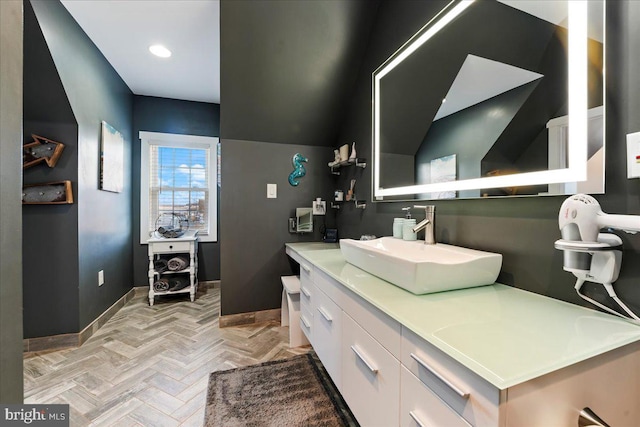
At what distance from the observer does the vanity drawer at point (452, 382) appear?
20.5 inches

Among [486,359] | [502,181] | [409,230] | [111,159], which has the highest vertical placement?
[111,159]

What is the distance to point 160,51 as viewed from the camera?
2.41 m

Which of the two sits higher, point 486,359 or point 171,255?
point 486,359

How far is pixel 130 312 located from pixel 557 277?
358 cm

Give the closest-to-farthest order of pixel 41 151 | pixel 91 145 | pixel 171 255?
1. pixel 41 151
2. pixel 91 145
3. pixel 171 255

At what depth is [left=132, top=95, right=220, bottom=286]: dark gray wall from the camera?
3.32 m

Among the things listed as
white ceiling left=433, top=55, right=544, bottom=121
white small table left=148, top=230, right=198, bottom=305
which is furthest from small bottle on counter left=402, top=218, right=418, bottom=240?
white small table left=148, top=230, right=198, bottom=305

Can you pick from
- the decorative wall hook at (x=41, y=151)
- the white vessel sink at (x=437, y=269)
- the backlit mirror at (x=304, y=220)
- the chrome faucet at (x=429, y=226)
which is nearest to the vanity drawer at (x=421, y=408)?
the white vessel sink at (x=437, y=269)

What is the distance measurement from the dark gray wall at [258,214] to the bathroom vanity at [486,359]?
162 centimetres

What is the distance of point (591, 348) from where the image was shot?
0.59 meters

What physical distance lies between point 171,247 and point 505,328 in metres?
3.25

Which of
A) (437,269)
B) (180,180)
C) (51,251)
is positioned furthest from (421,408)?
(180,180)

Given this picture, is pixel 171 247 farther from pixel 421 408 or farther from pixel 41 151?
pixel 421 408

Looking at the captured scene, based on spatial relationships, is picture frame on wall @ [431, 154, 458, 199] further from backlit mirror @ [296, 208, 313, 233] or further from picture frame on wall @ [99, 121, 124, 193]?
picture frame on wall @ [99, 121, 124, 193]
